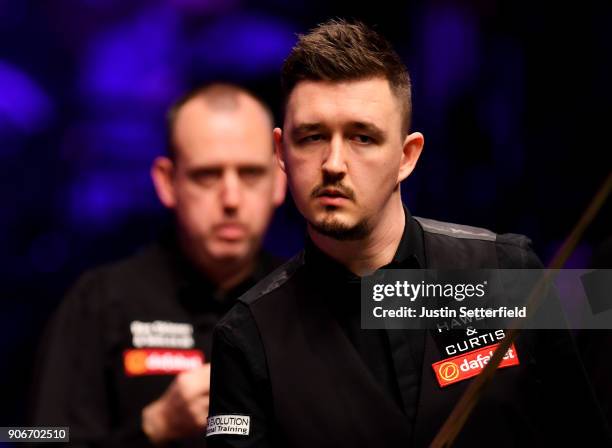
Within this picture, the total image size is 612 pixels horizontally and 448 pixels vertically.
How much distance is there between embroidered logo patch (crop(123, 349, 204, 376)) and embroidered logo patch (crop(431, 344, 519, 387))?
3.76 feet

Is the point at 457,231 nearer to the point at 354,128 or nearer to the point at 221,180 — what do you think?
the point at 354,128

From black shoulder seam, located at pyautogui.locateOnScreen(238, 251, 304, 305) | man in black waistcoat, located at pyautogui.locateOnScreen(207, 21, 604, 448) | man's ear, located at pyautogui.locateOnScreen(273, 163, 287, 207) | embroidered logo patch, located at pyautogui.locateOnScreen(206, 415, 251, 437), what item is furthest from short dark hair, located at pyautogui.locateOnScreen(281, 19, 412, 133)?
man's ear, located at pyautogui.locateOnScreen(273, 163, 287, 207)

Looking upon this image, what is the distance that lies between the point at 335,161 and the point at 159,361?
123 centimetres

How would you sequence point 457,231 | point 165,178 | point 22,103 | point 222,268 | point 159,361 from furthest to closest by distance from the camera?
point 22,103 → point 165,178 → point 222,268 → point 159,361 → point 457,231

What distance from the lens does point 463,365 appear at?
1795 mm

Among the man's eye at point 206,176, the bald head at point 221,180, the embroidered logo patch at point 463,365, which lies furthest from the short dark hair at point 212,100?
the embroidered logo patch at point 463,365

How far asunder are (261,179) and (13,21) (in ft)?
3.64

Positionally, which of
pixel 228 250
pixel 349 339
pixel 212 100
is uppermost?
pixel 212 100

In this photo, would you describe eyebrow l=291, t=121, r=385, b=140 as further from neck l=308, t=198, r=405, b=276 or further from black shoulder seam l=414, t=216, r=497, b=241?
black shoulder seam l=414, t=216, r=497, b=241

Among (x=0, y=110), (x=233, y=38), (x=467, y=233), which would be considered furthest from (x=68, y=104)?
(x=467, y=233)

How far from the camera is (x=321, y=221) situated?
5.78 feet

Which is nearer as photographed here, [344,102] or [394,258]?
[344,102]

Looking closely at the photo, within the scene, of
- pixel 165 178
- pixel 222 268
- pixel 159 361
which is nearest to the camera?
pixel 159 361

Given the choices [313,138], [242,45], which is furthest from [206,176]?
[313,138]
